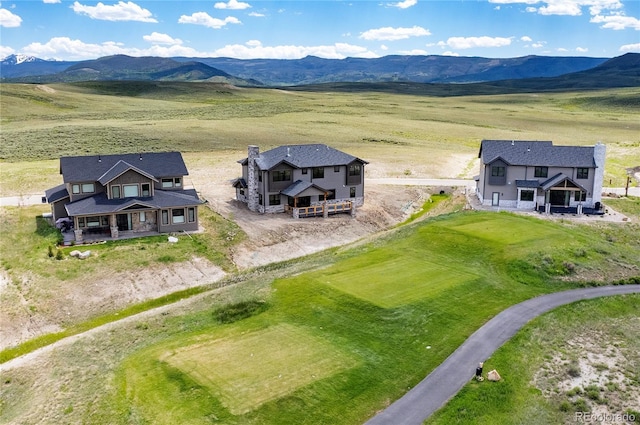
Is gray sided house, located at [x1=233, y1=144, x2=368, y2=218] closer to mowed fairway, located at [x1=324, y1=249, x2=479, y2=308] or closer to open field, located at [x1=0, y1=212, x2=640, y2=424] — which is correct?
open field, located at [x1=0, y1=212, x2=640, y2=424]

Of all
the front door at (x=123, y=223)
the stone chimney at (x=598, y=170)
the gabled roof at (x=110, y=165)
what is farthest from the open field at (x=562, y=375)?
the gabled roof at (x=110, y=165)

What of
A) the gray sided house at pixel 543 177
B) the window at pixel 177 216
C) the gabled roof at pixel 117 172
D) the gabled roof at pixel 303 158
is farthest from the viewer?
the gabled roof at pixel 303 158

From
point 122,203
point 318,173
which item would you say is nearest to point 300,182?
point 318,173

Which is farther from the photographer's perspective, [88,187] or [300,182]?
[300,182]

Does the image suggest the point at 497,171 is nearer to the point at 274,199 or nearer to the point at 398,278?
the point at 274,199

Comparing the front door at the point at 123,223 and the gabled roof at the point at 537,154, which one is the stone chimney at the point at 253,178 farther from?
the gabled roof at the point at 537,154

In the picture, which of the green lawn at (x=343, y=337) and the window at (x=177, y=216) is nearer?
the green lawn at (x=343, y=337)

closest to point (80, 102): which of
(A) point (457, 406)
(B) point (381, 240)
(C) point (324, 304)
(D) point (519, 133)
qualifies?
(D) point (519, 133)
